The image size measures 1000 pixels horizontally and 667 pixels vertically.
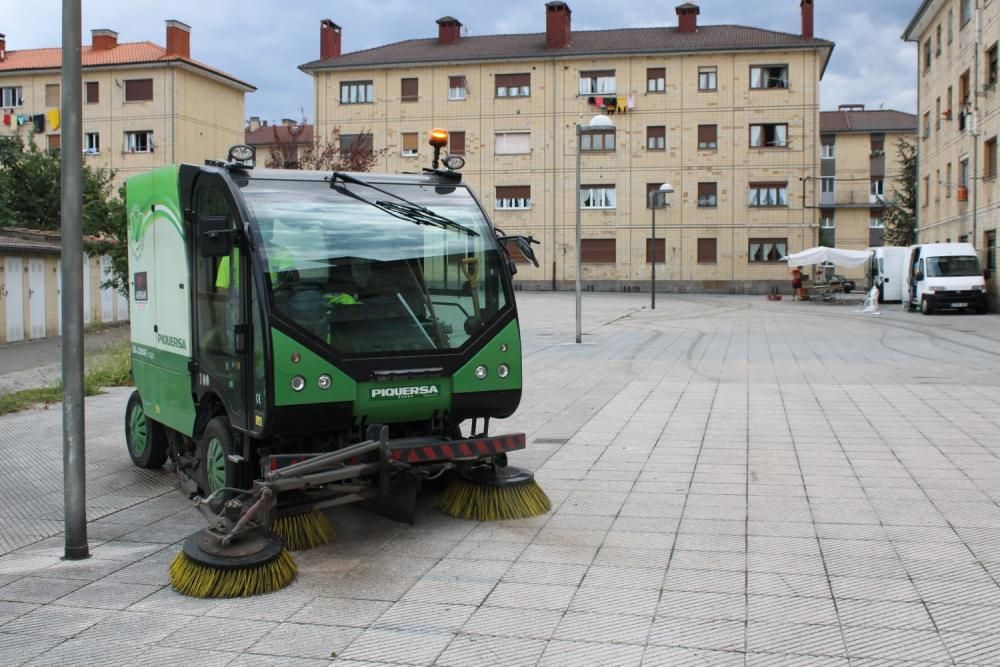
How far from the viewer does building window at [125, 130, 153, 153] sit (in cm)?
5648

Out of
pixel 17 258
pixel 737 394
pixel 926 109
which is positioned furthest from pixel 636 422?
pixel 926 109

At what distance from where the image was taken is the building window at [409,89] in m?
56.4

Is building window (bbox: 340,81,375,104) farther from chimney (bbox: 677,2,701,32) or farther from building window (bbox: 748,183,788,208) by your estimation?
building window (bbox: 748,183,788,208)

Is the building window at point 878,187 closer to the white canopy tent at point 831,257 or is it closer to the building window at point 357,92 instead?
the white canopy tent at point 831,257

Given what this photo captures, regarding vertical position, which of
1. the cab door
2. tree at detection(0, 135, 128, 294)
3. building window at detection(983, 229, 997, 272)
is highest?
tree at detection(0, 135, 128, 294)

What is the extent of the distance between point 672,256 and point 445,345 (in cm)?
4947

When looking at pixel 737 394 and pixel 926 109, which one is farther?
pixel 926 109

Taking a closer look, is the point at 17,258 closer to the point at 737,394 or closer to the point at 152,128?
the point at 737,394

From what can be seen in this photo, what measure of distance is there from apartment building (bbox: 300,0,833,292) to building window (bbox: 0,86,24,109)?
719 inches

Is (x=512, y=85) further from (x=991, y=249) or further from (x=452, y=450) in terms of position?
(x=452, y=450)

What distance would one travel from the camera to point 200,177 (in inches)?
252

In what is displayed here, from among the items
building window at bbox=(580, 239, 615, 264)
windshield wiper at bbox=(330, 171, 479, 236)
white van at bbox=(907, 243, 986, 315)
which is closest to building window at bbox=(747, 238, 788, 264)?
building window at bbox=(580, 239, 615, 264)

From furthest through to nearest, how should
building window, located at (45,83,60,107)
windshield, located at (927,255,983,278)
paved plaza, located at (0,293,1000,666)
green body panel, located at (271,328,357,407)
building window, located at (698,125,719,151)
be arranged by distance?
building window, located at (45,83,60,107), building window, located at (698,125,719,151), windshield, located at (927,255,983,278), green body panel, located at (271,328,357,407), paved plaza, located at (0,293,1000,666)

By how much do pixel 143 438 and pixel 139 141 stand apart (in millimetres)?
52967
